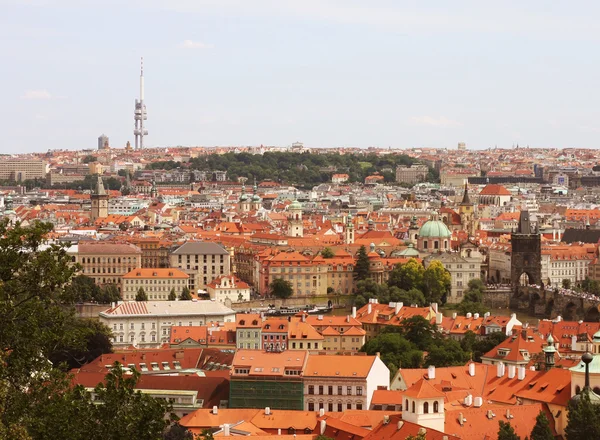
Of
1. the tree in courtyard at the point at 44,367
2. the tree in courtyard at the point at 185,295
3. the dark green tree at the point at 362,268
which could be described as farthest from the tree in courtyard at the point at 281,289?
the tree in courtyard at the point at 44,367

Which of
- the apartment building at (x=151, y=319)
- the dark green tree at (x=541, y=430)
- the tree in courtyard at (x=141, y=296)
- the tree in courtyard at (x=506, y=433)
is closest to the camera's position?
the tree in courtyard at (x=506, y=433)

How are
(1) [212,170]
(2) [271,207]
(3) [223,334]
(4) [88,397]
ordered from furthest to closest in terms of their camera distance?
(1) [212,170] → (2) [271,207] → (3) [223,334] → (4) [88,397]

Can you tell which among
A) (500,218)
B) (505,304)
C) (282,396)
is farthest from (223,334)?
(500,218)

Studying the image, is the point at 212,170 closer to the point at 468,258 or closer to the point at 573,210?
the point at 573,210

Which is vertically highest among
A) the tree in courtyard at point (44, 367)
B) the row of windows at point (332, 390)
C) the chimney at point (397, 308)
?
the tree in courtyard at point (44, 367)

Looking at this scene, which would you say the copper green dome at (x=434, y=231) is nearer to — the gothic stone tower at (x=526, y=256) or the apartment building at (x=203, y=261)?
the gothic stone tower at (x=526, y=256)

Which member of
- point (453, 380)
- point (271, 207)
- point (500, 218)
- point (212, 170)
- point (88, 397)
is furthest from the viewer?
point (212, 170)

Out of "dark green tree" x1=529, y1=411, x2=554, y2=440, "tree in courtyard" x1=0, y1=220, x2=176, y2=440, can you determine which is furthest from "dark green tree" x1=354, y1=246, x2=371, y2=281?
"tree in courtyard" x1=0, y1=220, x2=176, y2=440

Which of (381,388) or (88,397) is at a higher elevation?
(88,397)

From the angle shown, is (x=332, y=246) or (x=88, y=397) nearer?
(x=88, y=397)
